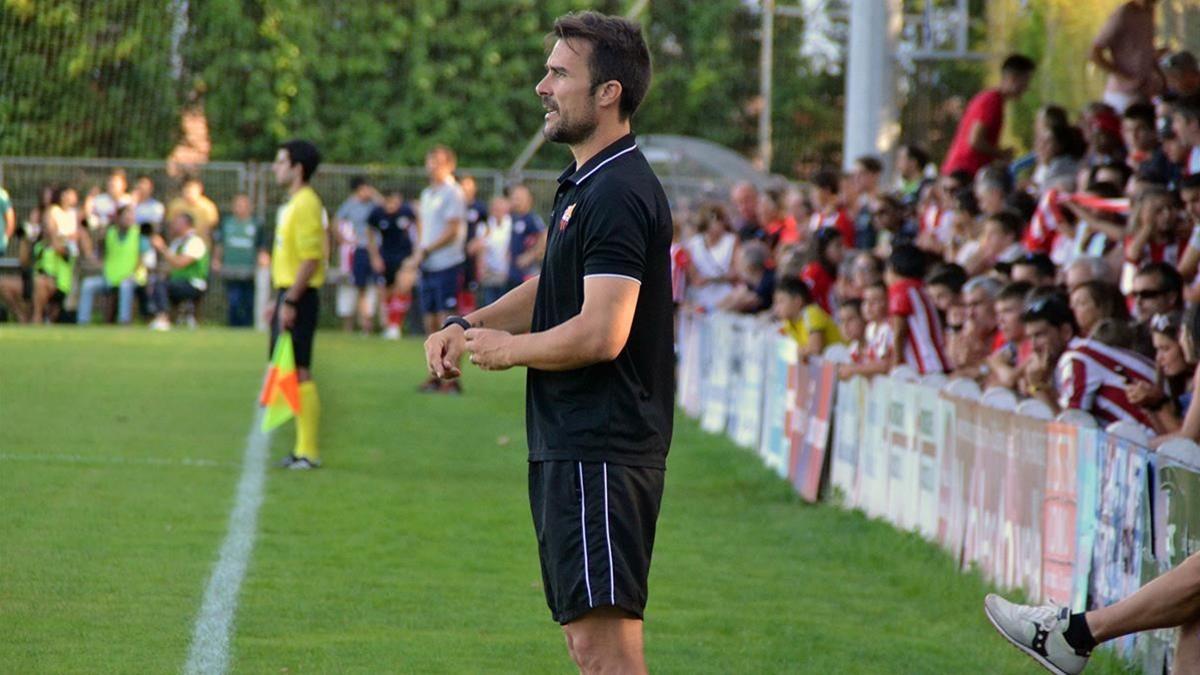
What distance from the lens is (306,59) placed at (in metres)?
38.1

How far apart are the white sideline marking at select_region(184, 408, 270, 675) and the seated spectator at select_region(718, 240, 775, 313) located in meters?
6.40

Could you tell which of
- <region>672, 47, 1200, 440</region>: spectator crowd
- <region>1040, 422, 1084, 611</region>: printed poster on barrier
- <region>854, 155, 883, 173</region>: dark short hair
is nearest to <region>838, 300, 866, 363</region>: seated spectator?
<region>672, 47, 1200, 440</region>: spectator crowd

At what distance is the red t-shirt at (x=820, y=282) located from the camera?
49.8 feet

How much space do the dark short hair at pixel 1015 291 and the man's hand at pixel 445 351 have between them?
6225 mm

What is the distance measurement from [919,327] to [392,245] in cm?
1621

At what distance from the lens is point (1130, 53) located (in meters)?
14.0

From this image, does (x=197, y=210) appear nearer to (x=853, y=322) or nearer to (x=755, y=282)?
(x=755, y=282)

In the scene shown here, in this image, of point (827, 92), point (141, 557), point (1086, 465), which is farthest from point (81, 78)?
point (1086, 465)

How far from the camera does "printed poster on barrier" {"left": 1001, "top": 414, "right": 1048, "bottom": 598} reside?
8133 mm

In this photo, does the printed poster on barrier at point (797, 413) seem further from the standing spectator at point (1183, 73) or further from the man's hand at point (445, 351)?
the man's hand at point (445, 351)

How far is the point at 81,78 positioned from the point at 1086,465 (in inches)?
999

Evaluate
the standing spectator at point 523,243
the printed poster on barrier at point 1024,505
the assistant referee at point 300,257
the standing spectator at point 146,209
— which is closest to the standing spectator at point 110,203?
the standing spectator at point 146,209

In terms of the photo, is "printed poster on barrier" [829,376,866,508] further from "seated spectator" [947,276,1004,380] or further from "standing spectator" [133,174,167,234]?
"standing spectator" [133,174,167,234]

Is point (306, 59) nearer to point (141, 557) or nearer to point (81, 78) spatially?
point (81, 78)
